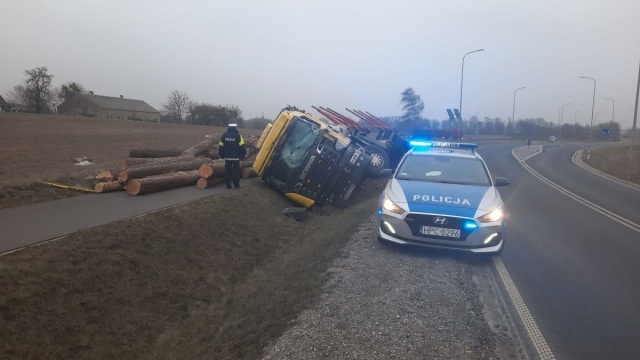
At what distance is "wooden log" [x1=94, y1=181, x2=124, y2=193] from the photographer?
1100 centimetres

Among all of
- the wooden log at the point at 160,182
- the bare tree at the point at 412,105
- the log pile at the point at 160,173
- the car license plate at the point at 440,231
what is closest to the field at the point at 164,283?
the log pile at the point at 160,173

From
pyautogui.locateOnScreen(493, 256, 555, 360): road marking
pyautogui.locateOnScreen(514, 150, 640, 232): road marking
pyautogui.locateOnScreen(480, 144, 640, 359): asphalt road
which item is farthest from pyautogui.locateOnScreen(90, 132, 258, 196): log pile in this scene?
pyautogui.locateOnScreen(514, 150, 640, 232): road marking

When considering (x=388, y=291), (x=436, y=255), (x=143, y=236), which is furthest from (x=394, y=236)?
(x=143, y=236)

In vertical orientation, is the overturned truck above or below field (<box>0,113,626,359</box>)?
above

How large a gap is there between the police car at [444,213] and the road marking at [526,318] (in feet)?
1.68

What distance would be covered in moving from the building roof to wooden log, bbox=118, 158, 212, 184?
→ 73044mm

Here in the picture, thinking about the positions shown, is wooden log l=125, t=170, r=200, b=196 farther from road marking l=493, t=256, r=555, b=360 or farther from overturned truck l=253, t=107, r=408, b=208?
road marking l=493, t=256, r=555, b=360

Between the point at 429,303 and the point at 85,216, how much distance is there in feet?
20.8

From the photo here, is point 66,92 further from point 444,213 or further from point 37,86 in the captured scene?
point 444,213

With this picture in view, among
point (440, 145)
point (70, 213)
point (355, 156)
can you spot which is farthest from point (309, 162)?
point (70, 213)

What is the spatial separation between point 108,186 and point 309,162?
197 inches

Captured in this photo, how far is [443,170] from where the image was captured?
8344 mm

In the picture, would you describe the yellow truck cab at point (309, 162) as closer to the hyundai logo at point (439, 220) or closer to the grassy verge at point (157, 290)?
the grassy verge at point (157, 290)

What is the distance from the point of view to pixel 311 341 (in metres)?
4.27
